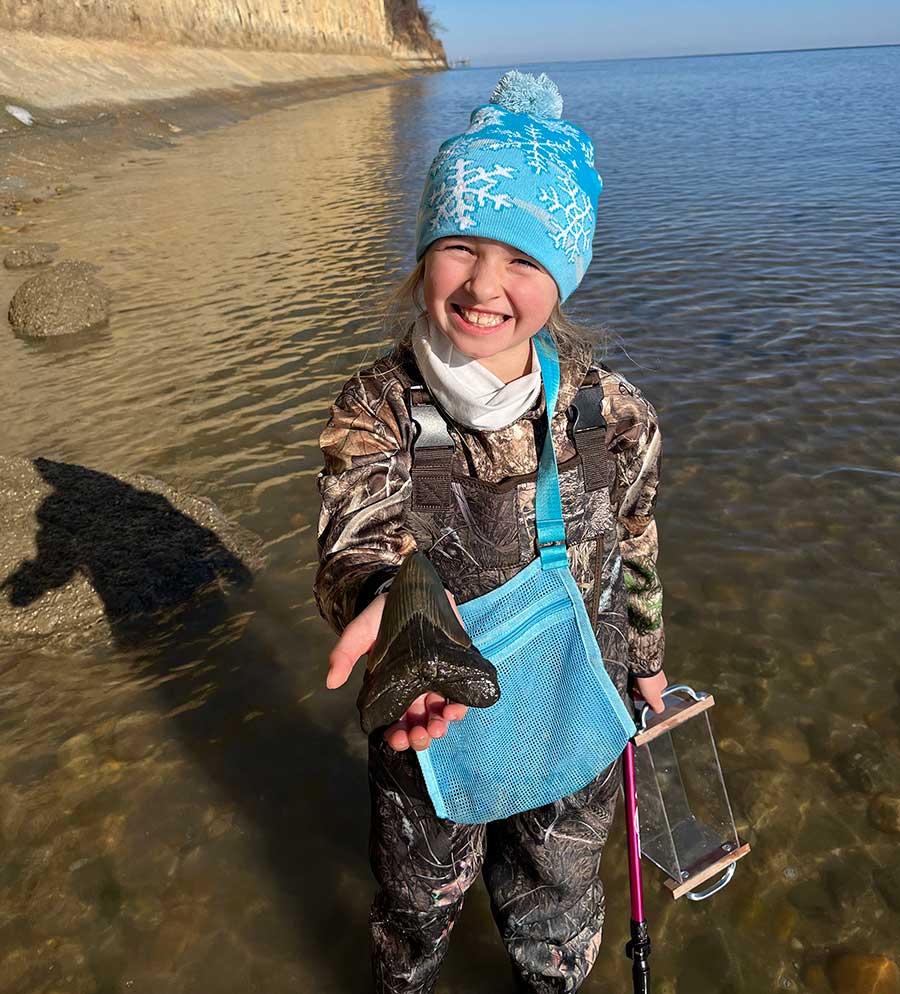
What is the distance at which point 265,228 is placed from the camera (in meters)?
15.7

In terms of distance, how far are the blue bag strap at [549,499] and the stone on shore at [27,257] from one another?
43.0 ft

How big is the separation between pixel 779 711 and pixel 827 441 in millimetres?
3138

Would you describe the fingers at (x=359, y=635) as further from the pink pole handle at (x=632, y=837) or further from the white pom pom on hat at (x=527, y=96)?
the white pom pom on hat at (x=527, y=96)

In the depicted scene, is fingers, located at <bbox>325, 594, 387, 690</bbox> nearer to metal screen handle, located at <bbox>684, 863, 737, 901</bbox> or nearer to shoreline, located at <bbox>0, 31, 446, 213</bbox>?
metal screen handle, located at <bbox>684, 863, 737, 901</bbox>

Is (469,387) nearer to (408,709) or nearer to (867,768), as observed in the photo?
(408,709)

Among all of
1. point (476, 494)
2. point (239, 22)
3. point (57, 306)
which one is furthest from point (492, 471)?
point (239, 22)

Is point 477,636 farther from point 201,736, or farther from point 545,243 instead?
point 201,736

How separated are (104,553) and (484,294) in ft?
13.0

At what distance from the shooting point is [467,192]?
2.11m

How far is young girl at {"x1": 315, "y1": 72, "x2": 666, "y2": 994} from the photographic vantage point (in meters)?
2.14

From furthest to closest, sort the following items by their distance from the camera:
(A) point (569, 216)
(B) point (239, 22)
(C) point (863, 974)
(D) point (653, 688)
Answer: (B) point (239, 22), (C) point (863, 974), (D) point (653, 688), (A) point (569, 216)

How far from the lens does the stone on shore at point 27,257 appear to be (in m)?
12.8

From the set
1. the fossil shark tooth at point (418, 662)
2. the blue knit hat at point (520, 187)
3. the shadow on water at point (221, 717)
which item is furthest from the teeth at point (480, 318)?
the shadow on water at point (221, 717)

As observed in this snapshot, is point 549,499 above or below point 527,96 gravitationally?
below
